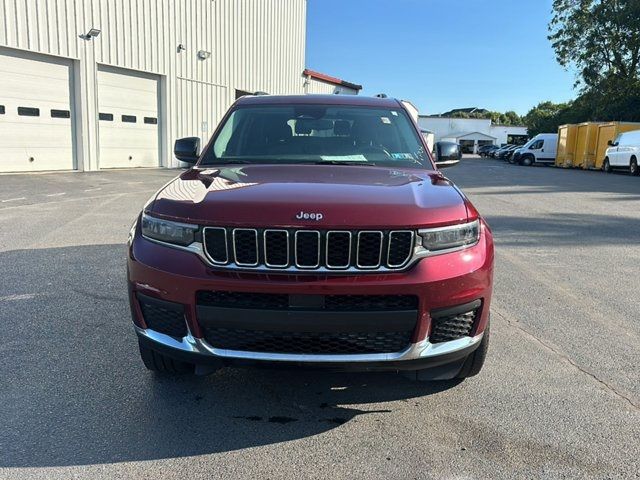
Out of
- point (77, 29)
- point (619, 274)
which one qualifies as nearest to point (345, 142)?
point (619, 274)

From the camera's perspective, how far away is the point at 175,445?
2697mm

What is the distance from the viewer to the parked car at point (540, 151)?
4050 centimetres

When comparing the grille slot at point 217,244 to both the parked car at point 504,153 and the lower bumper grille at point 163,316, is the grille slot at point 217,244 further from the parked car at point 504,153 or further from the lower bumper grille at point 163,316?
the parked car at point 504,153

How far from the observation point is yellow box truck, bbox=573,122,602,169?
3250cm

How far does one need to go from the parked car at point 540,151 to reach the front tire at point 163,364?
41.4m

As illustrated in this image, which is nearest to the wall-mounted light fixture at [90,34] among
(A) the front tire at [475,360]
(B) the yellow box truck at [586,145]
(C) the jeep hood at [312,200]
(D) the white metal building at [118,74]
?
(D) the white metal building at [118,74]

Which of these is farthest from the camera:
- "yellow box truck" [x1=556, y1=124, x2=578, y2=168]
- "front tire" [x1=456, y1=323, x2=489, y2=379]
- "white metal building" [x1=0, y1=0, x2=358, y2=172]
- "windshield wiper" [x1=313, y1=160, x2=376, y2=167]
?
"yellow box truck" [x1=556, y1=124, x2=578, y2=168]

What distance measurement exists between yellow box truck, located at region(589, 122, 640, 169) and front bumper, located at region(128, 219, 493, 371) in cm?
3148

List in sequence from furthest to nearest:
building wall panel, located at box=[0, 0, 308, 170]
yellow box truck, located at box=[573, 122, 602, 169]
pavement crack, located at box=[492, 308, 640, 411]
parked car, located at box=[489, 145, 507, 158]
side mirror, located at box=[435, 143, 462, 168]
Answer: parked car, located at box=[489, 145, 507, 158]
yellow box truck, located at box=[573, 122, 602, 169]
building wall panel, located at box=[0, 0, 308, 170]
side mirror, located at box=[435, 143, 462, 168]
pavement crack, located at box=[492, 308, 640, 411]

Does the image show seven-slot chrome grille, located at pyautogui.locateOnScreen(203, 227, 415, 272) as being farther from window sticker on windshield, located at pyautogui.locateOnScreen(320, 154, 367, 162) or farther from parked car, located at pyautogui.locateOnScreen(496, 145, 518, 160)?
parked car, located at pyautogui.locateOnScreen(496, 145, 518, 160)

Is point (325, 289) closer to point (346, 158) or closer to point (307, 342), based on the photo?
point (307, 342)

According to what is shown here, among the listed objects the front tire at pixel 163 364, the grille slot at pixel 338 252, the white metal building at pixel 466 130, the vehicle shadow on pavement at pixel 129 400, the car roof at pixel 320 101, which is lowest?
the vehicle shadow on pavement at pixel 129 400

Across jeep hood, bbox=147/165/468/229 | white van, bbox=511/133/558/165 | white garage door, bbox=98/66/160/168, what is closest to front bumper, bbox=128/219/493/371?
jeep hood, bbox=147/165/468/229

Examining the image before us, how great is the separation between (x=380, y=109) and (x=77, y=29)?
1558 centimetres
